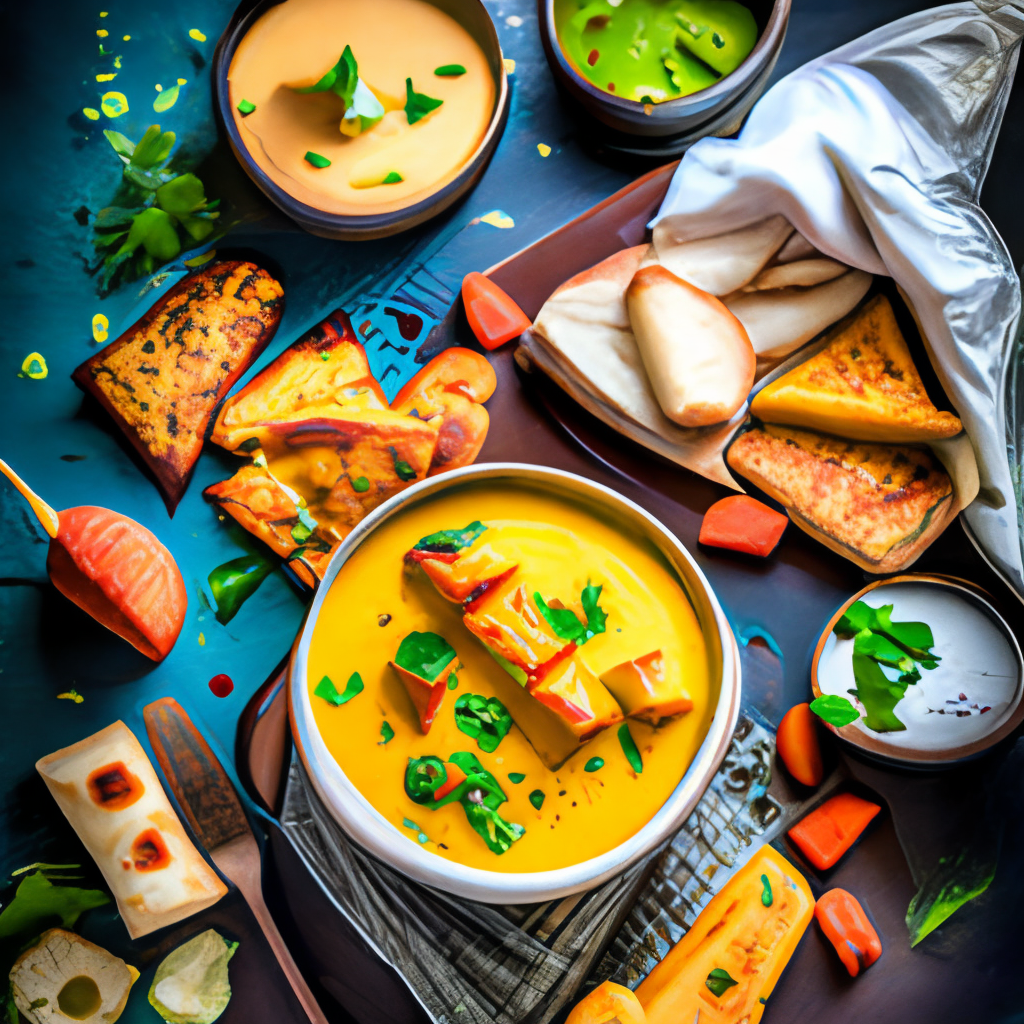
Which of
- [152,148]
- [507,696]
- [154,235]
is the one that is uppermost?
[152,148]

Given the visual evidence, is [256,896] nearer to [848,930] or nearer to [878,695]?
[848,930]

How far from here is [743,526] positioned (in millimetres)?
1295

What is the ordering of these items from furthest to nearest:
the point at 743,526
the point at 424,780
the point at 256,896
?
the point at 743,526 → the point at 256,896 → the point at 424,780

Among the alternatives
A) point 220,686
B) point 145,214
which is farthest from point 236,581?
point 145,214

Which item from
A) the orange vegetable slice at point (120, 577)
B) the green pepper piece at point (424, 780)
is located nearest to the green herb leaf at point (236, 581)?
the orange vegetable slice at point (120, 577)

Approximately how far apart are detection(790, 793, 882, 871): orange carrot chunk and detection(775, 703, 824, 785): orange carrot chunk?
2.1 inches

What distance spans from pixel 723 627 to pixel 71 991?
1.16 metres

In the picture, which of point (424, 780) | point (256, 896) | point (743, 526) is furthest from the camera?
point (743, 526)

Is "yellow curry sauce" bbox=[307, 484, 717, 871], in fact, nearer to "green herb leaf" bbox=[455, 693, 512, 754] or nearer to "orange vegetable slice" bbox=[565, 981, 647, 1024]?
"green herb leaf" bbox=[455, 693, 512, 754]

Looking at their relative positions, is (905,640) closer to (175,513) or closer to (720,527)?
(720,527)

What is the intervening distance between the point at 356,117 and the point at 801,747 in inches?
51.0

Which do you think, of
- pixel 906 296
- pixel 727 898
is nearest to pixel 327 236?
pixel 906 296

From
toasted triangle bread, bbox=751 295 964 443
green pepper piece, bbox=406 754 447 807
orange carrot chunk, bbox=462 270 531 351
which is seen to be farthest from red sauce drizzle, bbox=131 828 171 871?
toasted triangle bread, bbox=751 295 964 443

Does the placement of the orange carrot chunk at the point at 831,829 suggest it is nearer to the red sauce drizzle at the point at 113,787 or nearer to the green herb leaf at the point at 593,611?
the green herb leaf at the point at 593,611
